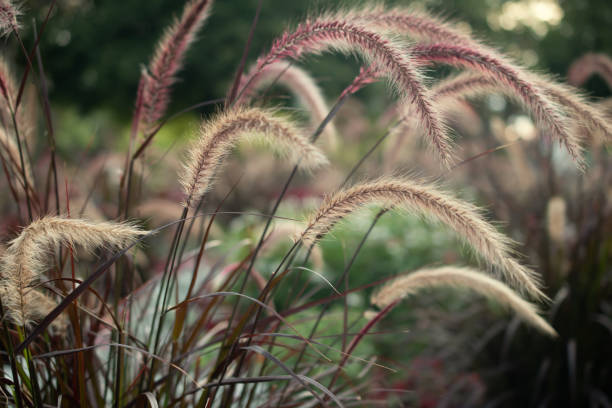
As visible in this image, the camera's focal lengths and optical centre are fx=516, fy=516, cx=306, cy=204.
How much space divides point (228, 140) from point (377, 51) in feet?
1.54

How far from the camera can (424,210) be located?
1.37 meters

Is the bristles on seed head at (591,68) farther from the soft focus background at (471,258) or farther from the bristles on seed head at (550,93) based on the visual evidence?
the bristles on seed head at (550,93)

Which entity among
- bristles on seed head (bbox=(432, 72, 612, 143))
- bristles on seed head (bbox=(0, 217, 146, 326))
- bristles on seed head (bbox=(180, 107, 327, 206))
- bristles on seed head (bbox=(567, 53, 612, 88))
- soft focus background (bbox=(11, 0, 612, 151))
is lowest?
bristles on seed head (bbox=(0, 217, 146, 326))

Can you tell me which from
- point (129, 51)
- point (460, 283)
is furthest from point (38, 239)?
point (129, 51)

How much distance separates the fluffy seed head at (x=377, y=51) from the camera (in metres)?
1.30

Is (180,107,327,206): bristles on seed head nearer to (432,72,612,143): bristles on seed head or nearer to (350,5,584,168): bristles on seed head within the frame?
(350,5,584,168): bristles on seed head

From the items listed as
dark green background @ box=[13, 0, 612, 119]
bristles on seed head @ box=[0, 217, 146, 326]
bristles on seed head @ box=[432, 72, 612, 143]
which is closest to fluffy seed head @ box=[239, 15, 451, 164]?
bristles on seed head @ box=[432, 72, 612, 143]

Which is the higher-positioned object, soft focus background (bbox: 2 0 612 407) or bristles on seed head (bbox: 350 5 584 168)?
bristles on seed head (bbox: 350 5 584 168)

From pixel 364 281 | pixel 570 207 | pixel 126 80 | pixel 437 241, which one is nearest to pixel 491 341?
pixel 570 207

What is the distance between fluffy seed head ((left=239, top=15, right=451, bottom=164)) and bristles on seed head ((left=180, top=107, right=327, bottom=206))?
0.22 metres

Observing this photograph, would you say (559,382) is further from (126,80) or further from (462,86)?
(126,80)

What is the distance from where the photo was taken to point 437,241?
19.9ft

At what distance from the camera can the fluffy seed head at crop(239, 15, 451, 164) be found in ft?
4.28

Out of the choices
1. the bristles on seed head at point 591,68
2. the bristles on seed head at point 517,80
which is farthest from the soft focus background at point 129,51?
the bristles on seed head at point 517,80
